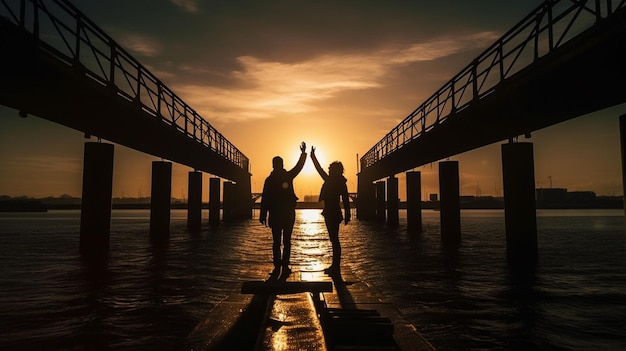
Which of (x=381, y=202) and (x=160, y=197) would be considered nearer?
(x=160, y=197)

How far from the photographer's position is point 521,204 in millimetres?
15133

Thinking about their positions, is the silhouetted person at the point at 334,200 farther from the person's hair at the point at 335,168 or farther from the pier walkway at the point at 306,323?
the pier walkway at the point at 306,323

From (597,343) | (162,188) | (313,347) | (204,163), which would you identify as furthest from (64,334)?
(204,163)

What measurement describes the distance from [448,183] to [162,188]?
14715mm

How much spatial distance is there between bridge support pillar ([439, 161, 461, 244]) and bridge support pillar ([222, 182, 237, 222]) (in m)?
29.5

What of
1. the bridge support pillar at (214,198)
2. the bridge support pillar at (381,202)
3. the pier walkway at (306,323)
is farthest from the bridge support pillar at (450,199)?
the bridge support pillar at (214,198)

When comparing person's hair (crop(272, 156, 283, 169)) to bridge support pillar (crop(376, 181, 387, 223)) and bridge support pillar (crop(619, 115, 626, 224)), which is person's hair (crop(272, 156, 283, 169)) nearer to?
bridge support pillar (crop(619, 115, 626, 224))

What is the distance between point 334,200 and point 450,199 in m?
14.8

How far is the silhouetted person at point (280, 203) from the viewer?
7.86 m

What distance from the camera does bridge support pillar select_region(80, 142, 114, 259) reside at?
634 inches

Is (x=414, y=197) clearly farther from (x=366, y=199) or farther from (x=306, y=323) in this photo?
(x=306, y=323)

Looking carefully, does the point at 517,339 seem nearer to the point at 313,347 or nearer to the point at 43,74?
→ the point at 313,347

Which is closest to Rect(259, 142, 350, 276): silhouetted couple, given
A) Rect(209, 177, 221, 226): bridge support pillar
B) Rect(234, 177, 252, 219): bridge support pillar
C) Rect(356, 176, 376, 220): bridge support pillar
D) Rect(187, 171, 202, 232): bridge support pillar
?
Rect(187, 171, 202, 232): bridge support pillar

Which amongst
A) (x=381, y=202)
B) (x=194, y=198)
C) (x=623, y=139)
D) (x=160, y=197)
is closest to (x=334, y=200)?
(x=623, y=139)
